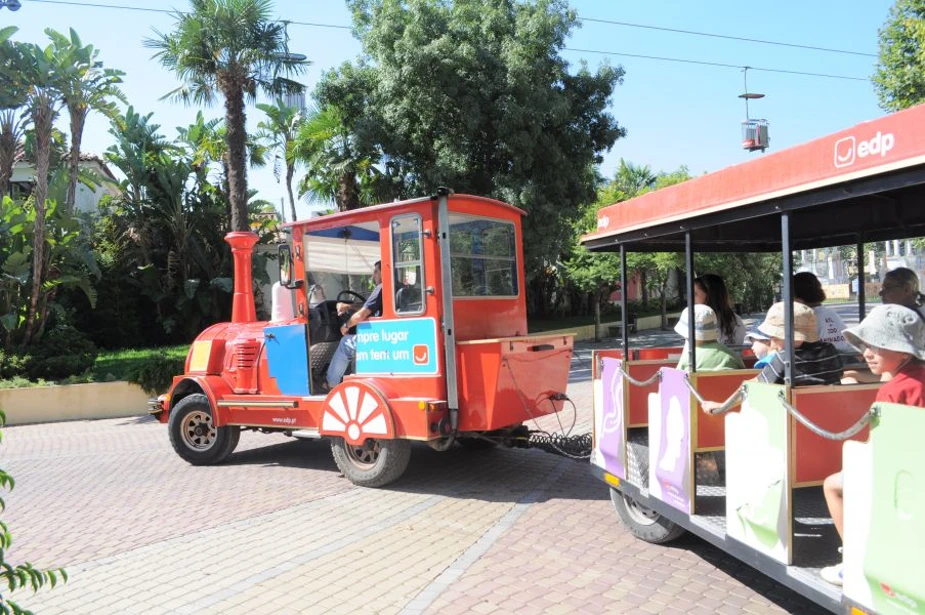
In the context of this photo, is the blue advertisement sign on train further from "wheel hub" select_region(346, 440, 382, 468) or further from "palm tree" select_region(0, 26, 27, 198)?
"palm tree" select_region(0, 26, 27, 198)

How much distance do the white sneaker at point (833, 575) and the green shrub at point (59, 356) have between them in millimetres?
14910

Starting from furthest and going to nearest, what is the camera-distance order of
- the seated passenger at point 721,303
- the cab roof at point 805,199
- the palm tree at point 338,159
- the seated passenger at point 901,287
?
the palm tree at point 338,159 → the seated passenger at point 721,303 → the seated passenger at point 901,287 → the cab roof at point 805,199

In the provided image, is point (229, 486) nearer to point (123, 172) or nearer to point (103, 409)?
point (103, 409)

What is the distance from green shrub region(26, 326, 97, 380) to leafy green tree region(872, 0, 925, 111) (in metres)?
16.5

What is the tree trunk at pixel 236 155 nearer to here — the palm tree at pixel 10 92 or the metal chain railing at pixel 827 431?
the palm tree at pixel 10 92

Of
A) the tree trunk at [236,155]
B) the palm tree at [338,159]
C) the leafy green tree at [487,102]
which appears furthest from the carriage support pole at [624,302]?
the tree trunk at [236,155]

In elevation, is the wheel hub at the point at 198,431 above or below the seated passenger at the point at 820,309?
below

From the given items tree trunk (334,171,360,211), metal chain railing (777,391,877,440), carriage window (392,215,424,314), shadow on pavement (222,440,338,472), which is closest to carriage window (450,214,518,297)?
carriage window (392,215,424,314)

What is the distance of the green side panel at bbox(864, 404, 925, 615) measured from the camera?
2588 mm

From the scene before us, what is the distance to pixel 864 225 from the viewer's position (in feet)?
19.0

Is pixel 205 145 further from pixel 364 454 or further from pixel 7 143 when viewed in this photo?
pixel 364 454

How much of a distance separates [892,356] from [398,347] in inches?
169

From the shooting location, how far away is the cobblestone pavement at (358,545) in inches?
172

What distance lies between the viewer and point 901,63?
1377 centimetres
